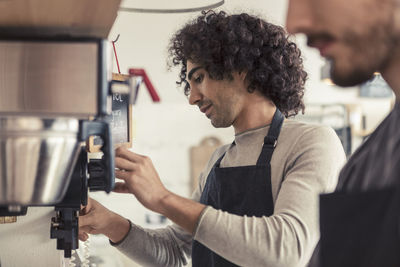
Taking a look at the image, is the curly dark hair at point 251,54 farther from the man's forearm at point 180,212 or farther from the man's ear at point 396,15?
the man's ear at point 396,15

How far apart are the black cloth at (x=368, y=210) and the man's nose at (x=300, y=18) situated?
220 mm

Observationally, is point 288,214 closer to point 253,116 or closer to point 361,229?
point 253,116

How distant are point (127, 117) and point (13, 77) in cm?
94

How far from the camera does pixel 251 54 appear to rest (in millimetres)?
1994

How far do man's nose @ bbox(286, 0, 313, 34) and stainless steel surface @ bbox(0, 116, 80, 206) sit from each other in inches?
16.5

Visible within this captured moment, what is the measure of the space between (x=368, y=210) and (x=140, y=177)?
69 cm

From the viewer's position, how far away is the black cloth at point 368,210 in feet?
2.86

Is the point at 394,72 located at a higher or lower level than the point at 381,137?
higher

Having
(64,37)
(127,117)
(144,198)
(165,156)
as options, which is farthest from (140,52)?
(64,37)

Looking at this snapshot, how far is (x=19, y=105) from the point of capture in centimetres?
92

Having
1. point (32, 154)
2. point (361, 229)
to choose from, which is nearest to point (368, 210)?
point (361, 229)

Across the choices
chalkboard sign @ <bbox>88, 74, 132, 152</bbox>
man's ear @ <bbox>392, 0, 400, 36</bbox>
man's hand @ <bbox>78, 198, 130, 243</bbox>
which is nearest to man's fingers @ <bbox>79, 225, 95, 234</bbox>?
man's hand @ <bbox>78, 198, 130, 243</bbox>

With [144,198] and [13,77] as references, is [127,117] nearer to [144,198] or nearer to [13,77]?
[144,198]

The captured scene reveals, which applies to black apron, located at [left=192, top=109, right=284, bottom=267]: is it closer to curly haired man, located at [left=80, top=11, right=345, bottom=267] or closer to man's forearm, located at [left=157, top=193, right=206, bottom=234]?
curly haired man, located at [left=80, top=11, right=345, bottom=267]
